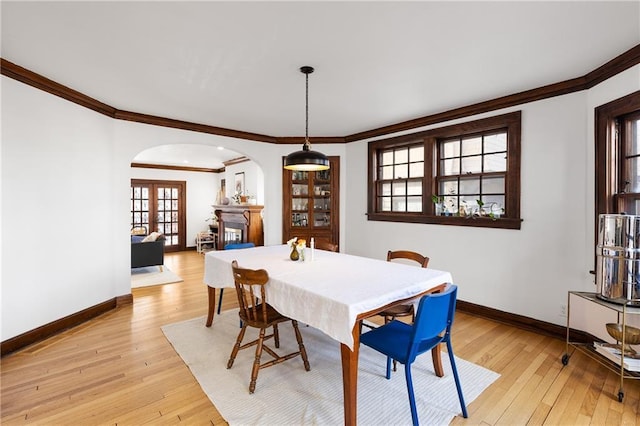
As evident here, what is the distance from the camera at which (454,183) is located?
4.10 metres

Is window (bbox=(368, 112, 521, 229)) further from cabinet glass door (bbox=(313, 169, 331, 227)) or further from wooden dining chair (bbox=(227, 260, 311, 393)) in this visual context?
wooden dining chair (bbox=(227, 260, 311, 393))

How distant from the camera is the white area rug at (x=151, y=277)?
5.21 meters

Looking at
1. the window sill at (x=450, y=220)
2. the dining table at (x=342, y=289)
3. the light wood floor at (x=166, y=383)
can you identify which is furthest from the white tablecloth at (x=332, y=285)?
the window sill at (x=450, y=220)

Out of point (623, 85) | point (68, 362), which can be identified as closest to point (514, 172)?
point (623, 85)

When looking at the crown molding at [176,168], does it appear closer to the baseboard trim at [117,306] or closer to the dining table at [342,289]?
the baseboard trim at [117,306]

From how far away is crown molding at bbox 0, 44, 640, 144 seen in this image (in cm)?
261

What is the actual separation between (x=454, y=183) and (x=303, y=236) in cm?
269

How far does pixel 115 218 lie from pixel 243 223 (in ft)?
10.5

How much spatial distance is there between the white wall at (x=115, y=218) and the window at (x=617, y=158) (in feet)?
0.38

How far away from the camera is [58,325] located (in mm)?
3188

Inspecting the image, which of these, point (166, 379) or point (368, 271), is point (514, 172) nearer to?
point (368, 271)

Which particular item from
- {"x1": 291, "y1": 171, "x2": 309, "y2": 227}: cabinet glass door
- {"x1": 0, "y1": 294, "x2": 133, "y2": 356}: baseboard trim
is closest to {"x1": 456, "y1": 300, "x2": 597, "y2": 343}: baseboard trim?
{"x1": 291, "y1": 171, "x2": 309, "y2": 227}: cabinet glass door

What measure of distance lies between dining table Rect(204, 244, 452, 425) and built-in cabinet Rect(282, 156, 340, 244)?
2.43 m

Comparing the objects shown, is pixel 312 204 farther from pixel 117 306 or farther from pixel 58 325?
pixel 58 325
